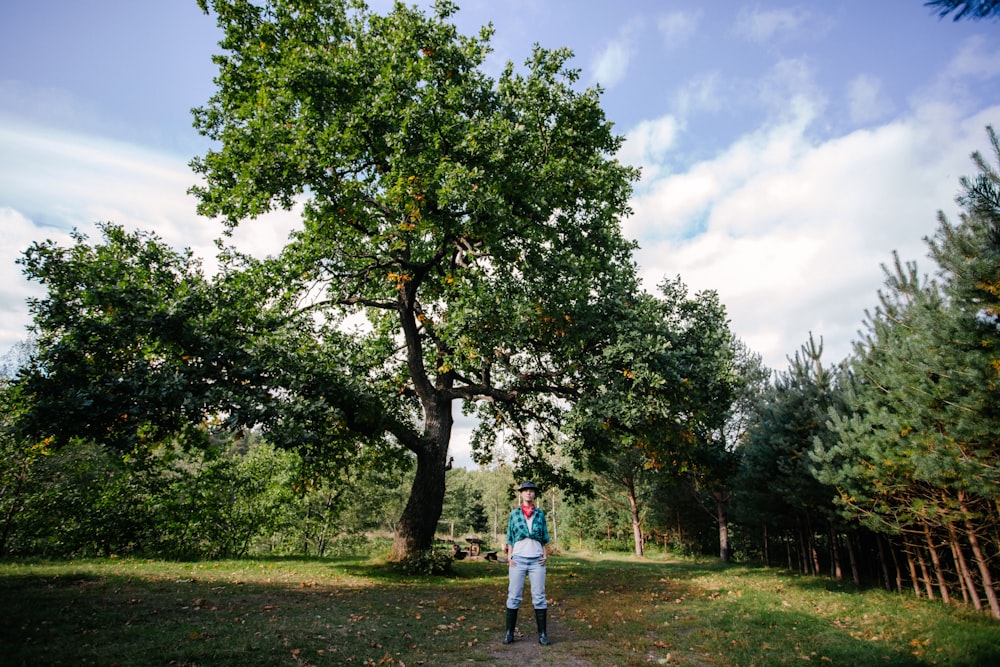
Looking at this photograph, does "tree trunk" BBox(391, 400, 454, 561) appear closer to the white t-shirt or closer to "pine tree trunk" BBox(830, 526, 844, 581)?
the white t-shirt

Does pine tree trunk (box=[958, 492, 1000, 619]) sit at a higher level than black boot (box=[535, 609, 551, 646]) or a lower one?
higher

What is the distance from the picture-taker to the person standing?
24.2 ft

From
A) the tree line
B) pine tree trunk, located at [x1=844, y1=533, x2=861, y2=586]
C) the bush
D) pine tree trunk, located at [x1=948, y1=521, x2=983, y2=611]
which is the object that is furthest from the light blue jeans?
pine tree trunk, located at [x1=844, y1=533, x2=861, y2=586]

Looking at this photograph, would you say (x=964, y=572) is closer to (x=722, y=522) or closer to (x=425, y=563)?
(x=425, y=563)

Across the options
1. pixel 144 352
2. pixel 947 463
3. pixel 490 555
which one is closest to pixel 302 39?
pixel 144 352

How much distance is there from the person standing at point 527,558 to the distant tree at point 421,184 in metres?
5.53

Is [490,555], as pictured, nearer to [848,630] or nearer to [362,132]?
[848,630]

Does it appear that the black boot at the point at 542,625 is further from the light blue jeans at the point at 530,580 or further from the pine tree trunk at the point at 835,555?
the pine tree trunk at the point at 835,555

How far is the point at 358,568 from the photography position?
48.5 ft

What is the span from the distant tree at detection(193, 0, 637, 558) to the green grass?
4.37 meters

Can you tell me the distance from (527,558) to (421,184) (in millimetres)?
8890

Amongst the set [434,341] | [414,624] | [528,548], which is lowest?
[414,624]

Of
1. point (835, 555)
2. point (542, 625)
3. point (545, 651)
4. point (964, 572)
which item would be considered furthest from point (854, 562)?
point (545, 651)

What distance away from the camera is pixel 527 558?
7.65 metres
